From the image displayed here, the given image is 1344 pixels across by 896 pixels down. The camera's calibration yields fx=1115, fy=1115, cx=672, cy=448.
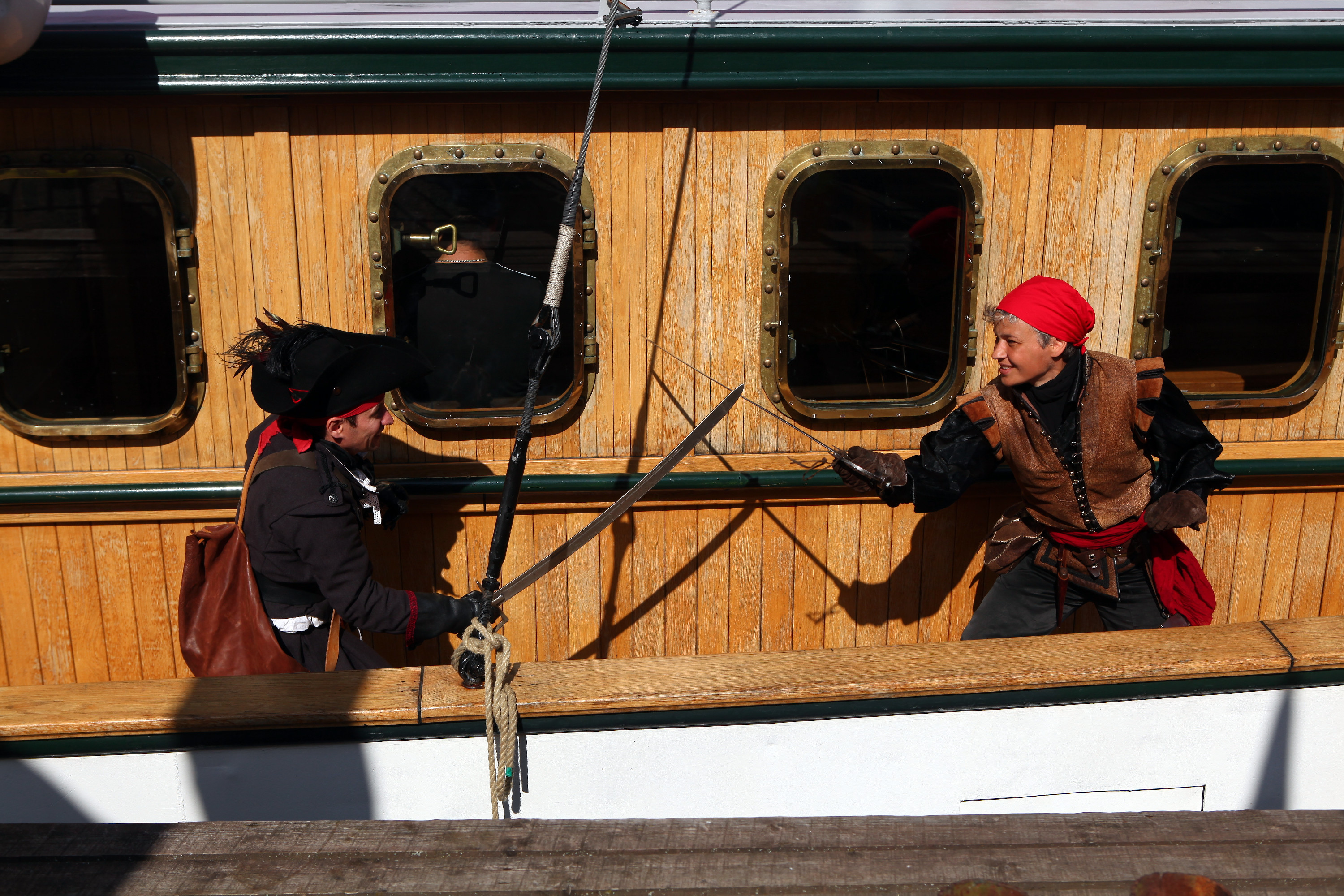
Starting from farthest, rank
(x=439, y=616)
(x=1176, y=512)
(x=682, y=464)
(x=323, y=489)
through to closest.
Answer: (x=682, y=464) < (x=1176, y=512) < (x=439, y=616) < (x=323, y=489)

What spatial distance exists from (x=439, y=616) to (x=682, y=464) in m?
0.92

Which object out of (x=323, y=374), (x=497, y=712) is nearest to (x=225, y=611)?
(x=323, y=374)

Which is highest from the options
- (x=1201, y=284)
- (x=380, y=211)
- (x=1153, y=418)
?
(x=380, y=211)

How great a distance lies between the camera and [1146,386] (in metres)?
3.09

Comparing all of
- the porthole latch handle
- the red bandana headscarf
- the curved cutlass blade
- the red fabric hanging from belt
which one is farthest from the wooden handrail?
the porthole latch handle

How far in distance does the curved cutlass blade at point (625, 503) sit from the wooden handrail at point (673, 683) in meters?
0.31

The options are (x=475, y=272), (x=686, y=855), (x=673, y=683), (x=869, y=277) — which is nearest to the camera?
(x=686, y=855)

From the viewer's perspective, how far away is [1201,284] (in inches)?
132

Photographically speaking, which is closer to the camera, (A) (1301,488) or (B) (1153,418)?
(B) (1153,418)

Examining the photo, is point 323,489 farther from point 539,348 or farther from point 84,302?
point 84,302

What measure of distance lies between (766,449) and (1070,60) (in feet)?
4.54

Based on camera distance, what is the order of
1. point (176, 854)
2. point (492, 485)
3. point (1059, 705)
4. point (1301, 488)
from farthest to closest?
1. point (1301, 488)
2. point (492, 485)
3. point (1059, 705)
4. point (176, 854)

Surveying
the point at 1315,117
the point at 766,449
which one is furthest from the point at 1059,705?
the point at 1315,117

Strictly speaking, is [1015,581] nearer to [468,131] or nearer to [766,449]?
[766,449]
